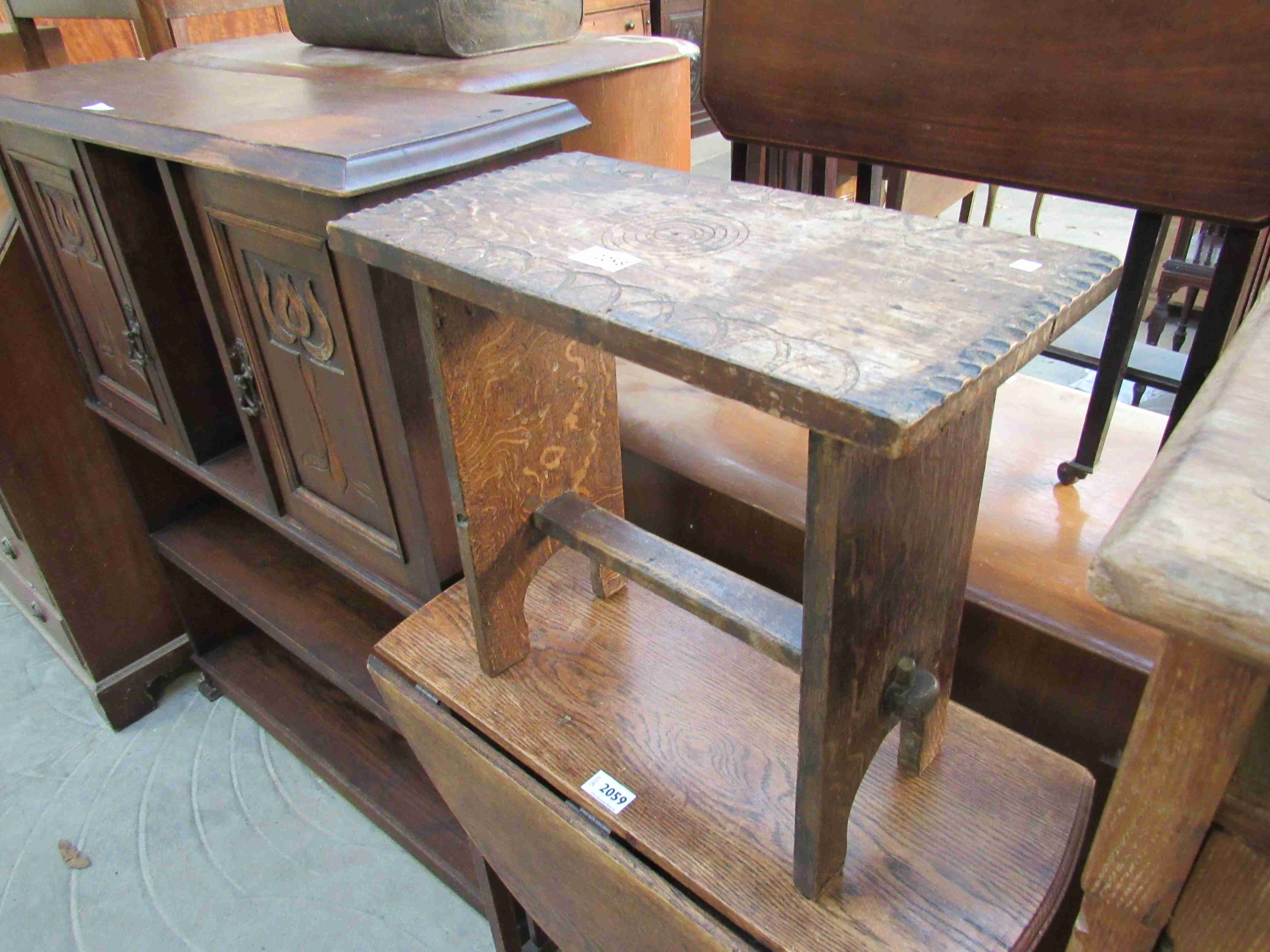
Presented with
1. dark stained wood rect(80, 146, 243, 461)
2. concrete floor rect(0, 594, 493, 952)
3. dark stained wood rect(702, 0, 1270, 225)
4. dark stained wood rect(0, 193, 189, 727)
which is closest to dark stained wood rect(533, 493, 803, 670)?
dark stained wood rect(702, 0, 1270, 225)

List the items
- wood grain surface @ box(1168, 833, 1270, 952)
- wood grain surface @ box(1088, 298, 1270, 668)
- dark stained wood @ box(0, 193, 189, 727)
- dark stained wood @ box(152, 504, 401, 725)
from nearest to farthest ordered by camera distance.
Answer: wood grain surface @ box(1088, 298, 1270, 668) → wood grain surface @ box(1168, 833, 1270, 952) → dark stained wood @ box(152, 504, 401, 725) → dark stained wood @ box(0, 193, 189, 727)

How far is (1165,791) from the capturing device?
0.45 metres

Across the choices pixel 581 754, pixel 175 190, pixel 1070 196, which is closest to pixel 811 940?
pixel 581 754

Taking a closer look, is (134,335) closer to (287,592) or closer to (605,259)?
(287,592)

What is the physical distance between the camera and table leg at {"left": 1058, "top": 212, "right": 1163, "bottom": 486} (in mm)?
938

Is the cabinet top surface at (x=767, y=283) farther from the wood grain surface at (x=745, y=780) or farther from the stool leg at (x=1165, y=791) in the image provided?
the wood grain surface at (x=745, y=780)

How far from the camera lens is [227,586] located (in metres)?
1.84

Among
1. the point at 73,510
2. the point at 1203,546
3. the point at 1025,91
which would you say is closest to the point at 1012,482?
the point at 1025,91

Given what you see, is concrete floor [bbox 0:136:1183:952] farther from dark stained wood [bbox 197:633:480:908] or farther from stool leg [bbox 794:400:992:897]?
stool leg [bbox 794:400:992:897]

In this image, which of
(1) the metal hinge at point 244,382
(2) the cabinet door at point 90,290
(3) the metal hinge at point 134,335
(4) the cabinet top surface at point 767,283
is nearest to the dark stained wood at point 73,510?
(2) the cabinet door at point 90,290

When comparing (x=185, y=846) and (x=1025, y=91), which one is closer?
(x=1025, y=91)

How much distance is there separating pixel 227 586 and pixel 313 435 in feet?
2.60

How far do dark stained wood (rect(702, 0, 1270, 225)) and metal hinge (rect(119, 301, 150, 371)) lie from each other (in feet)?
3.26

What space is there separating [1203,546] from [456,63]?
1405 mm
